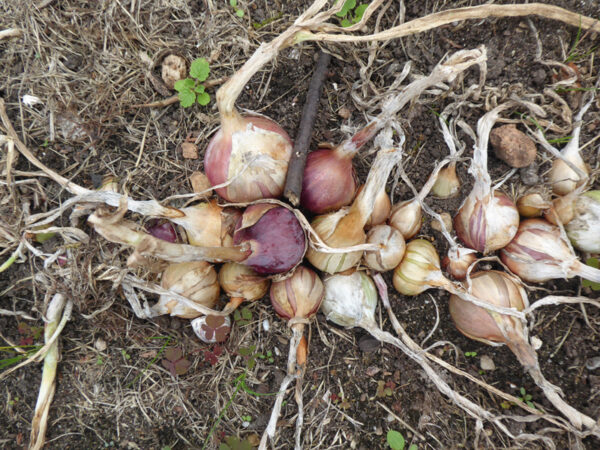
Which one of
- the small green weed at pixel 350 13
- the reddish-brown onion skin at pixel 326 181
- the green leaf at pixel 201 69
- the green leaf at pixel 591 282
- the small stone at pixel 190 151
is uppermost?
the small green weed at pixel 350 13

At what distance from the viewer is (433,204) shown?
1495 millimetres

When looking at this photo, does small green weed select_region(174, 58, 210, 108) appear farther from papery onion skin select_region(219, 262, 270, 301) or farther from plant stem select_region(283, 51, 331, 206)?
papery onion skin select_region(219, 262, 270, 301)

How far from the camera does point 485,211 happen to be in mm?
1354

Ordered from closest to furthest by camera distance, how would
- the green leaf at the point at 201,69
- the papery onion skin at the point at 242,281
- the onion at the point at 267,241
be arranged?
1. the onion at the point at 267,241
2. the papery onion skin at the point at 242,281
3. the green leaf at the point at 201,69

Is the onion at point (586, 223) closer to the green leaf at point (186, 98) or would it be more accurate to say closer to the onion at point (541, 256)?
the onion at point (541, 256)

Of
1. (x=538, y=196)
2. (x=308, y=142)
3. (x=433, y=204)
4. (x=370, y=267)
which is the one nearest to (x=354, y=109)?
(x=308, y=142)

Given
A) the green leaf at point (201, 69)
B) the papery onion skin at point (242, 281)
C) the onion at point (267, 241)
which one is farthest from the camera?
the green leaf at point (201, 69)

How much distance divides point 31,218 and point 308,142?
3.28 ft

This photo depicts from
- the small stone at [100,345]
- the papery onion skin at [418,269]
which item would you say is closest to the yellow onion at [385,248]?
the papery onion skin at [418,269]

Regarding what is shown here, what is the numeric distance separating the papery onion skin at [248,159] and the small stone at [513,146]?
2.58ft

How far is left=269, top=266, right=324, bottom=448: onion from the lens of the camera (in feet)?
4.30

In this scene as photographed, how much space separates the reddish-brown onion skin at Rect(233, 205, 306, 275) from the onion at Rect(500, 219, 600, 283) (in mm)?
784

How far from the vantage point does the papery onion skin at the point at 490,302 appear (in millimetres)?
1351

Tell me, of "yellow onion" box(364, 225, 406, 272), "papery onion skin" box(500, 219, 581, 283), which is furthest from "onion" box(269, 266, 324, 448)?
"papery onion skin" box(500, 219, 581, 283)
